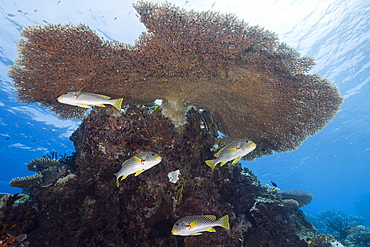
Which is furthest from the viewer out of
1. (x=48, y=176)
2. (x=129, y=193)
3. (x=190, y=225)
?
(x=48, y=176)

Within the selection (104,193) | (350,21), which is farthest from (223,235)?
(350,21)

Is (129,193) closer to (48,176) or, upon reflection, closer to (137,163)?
(137,163)

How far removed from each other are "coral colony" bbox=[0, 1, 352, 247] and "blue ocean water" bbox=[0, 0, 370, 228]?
1.81 m

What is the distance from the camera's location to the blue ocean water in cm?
1406

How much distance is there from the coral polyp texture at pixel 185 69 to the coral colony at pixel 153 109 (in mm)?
24

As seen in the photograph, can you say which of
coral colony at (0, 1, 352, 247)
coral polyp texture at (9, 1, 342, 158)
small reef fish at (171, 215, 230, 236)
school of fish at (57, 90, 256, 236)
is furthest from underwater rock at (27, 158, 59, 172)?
small reef fish at (171, 215, 230, 236)

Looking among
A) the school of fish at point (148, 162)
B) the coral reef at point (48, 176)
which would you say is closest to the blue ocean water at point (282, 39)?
the school of fish at point (148, 162)

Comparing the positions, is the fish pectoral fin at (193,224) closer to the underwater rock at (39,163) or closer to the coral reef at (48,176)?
the coral reef at (48,176)

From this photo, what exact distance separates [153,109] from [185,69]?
1478 mm

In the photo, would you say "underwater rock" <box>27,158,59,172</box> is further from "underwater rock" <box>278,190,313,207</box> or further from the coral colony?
"underwater rock" <box>278,190,313,207</box>

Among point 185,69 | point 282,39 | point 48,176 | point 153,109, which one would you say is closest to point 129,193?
point 153,109

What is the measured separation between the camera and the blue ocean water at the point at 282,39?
14.1m

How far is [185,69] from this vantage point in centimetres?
472

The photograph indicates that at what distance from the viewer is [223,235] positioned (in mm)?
4570
